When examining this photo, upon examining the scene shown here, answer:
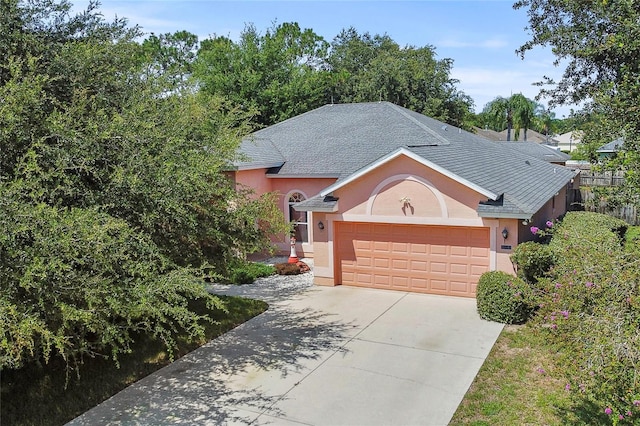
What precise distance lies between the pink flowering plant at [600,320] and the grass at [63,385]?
22.7 feet

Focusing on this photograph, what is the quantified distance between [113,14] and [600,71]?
937cm

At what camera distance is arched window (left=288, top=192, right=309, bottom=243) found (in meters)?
18.5

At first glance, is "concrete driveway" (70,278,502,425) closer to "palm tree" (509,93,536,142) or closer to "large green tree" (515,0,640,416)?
"large green tree" (515,0,640,416)

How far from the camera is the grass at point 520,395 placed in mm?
7020

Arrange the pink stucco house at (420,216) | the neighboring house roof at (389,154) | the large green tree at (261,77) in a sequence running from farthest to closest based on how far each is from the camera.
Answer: the large green tree at (261,77)
the neighboring house roof at (389,154)
the pink stucco house at (420,216)

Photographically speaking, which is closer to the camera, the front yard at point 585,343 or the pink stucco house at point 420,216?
the front yard at point 585,343

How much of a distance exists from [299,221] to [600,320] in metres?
14.2

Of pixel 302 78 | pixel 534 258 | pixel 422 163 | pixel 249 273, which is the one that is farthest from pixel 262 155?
pixel 302 78

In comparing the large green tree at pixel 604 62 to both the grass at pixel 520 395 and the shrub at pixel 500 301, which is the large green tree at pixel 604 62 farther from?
the shrub at pixel 500 301

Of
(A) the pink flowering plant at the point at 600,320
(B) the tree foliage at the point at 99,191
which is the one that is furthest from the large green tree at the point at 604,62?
(B) the tree foliage at the point at 99,191

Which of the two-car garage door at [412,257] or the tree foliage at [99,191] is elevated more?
the tree foliage at [99,191]

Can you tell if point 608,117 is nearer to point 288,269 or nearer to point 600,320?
point 600,320

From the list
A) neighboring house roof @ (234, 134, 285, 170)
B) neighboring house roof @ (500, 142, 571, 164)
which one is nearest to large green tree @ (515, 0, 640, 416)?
neighboring house roof @ (234, 134, 285, 170)

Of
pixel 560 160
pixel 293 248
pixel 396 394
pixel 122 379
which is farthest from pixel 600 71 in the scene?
pixel 560 160
